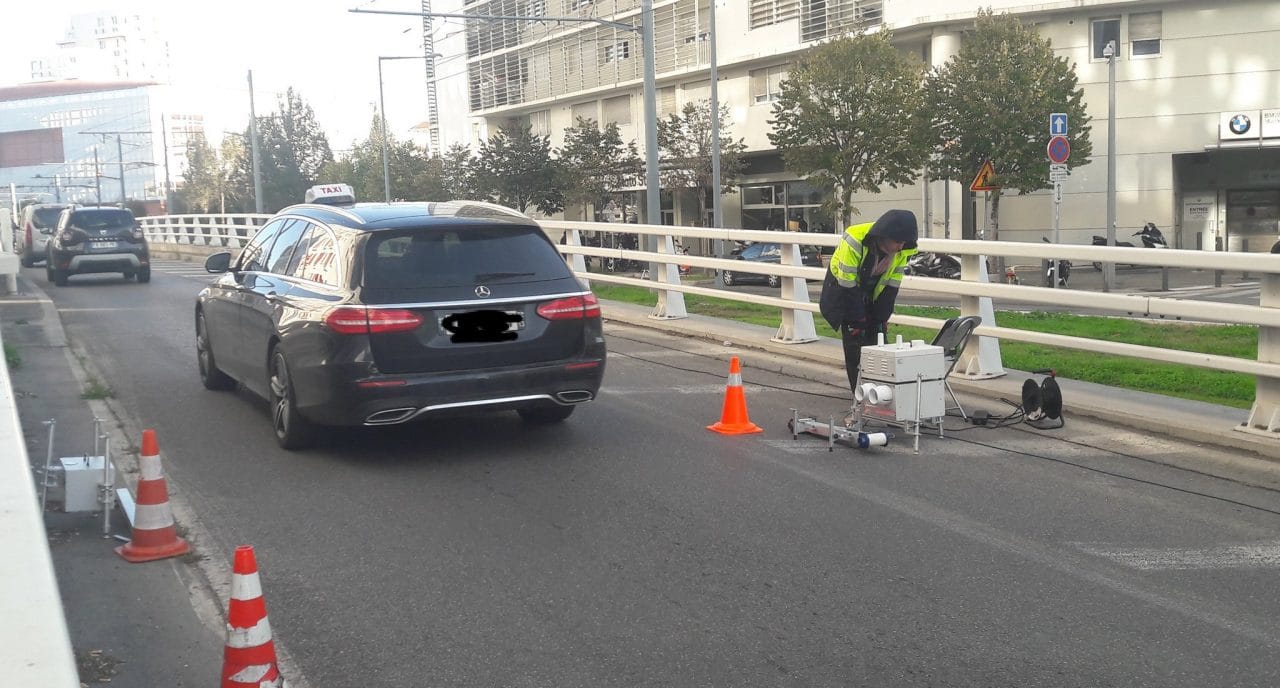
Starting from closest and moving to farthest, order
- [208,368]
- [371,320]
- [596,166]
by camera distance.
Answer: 1. [371,320]
2. [208,368]
3. [596,166]

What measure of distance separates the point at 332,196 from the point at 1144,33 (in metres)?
34.0

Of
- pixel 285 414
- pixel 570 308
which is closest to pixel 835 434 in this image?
pixel 570 308

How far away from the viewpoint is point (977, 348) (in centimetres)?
965

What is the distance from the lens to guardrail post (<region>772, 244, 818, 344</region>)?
11.9 metres

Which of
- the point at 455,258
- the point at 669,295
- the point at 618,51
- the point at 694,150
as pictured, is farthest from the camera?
the point at 618,51

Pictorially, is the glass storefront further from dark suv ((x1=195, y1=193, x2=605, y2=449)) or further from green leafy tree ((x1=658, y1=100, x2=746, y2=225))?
dark suv ((x1=195, y1=193, x2=605, y2=449))

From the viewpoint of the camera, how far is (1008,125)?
34.4m

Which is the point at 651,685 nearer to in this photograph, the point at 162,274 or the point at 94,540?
the point at 94,540

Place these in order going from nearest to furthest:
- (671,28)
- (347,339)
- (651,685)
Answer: (651,685) → (347,339) → (671,28)

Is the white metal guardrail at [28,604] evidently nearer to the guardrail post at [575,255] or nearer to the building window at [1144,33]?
the guardrail post at [575,255]

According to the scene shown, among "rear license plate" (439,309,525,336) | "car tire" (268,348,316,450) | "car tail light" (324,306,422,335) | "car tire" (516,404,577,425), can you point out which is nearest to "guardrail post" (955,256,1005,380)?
"car tire" (516,404,577,425)

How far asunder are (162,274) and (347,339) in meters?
21.3

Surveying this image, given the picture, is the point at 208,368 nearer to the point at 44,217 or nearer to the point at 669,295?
the point at 669,295

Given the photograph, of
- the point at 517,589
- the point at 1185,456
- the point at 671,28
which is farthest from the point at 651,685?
the point at 671,28
